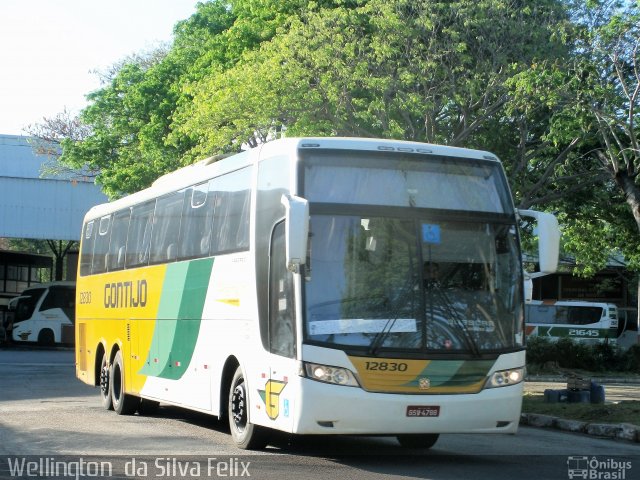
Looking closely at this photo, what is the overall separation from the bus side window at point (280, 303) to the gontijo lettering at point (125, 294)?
5.37 metres

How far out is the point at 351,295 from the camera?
10844 millimetres

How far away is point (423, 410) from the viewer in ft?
35.5

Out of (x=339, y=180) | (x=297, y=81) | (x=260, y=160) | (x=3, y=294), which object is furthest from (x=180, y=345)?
(x=3, y=294)

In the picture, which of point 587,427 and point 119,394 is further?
point 119,394

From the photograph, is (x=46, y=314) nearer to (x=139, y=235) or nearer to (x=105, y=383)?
(x=105, y=383)

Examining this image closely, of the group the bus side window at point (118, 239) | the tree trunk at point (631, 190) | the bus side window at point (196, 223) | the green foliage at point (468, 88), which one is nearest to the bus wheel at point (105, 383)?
the bus side window at point (118, 239)

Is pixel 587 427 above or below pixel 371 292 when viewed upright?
below

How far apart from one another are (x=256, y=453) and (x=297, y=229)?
9.69 feet

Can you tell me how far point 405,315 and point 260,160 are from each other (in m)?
2.66

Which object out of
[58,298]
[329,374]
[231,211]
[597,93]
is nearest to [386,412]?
[329,374]

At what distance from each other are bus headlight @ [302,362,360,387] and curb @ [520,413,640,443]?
5772 millimetres

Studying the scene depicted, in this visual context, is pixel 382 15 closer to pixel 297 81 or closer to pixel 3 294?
pixel 297 81

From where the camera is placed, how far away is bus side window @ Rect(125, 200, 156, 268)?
16703mm

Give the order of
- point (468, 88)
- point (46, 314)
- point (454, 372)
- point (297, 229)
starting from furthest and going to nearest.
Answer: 1. point (46, 314)
2. point (468, 88)
3. point (454, 372)
4. point (297, 229)
